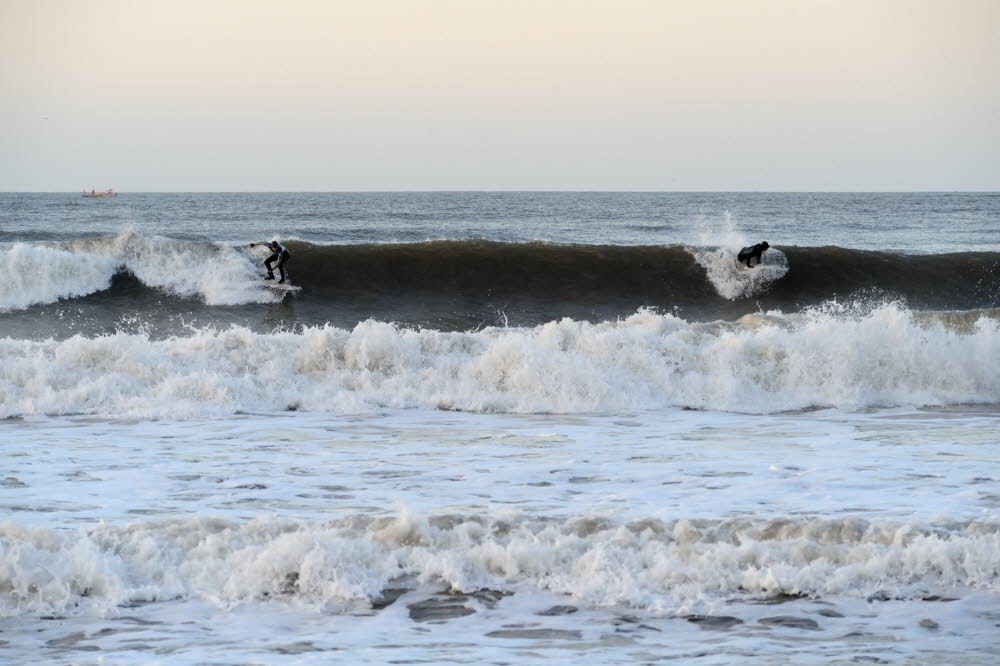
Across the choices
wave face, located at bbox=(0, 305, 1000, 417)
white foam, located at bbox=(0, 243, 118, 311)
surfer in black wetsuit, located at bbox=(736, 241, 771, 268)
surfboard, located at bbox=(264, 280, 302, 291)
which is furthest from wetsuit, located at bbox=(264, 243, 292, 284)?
surfer in black wetsuit, located at bbox=(736, 241, 771, 268)

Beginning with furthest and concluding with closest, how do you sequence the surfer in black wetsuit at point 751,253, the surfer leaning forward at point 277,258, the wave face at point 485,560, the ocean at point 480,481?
the surfer in black wetsuit at point 751,253 → the surfer leaning forward at point 277,258 → the wave face at point 485,560 → the ocean at point 480,481

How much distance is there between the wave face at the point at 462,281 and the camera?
18.0m

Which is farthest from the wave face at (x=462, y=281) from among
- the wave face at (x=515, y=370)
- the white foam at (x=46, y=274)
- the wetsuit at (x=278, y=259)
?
the wave face at (x=515, y=370)

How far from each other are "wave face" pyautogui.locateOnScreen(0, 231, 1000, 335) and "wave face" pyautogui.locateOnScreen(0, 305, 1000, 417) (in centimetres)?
478

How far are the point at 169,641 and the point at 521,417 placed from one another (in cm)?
589

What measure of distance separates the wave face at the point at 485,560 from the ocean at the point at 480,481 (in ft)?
0.06

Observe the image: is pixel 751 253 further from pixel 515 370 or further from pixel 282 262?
pixel 515 370

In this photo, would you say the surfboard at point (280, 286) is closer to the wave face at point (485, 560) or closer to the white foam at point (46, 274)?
the white foam at point (46, 274)

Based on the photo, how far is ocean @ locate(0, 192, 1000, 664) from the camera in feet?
17.2

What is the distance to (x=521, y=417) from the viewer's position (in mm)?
10625

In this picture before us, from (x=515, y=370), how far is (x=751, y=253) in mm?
10697

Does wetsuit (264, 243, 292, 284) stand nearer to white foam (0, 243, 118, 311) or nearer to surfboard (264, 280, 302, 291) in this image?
surfboard (264, 280, 302, 291)

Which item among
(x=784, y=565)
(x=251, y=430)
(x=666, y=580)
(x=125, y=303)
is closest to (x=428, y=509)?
(x=666, y=580)

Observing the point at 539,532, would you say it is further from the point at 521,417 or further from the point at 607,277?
the point at 607,277
